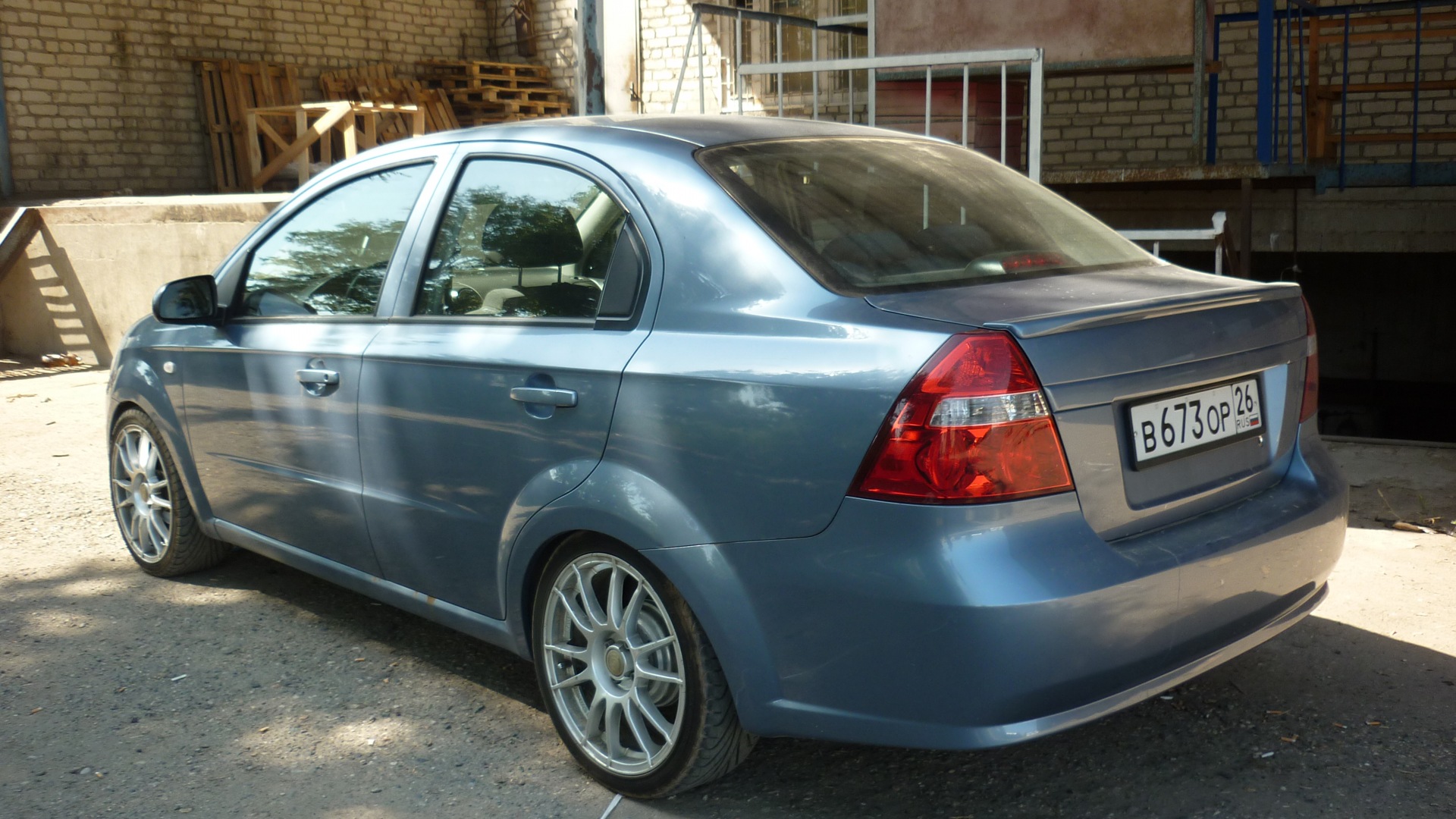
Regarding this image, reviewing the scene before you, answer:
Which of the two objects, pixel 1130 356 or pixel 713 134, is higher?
pixel 713 134

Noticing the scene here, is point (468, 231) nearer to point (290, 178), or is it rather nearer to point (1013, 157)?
point (1013, 157)

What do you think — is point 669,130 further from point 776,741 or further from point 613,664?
point 776,741

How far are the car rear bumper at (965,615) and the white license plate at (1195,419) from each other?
159 millimetres

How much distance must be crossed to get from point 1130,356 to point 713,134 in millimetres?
1119

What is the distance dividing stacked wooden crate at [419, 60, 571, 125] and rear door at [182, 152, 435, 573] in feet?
38.0

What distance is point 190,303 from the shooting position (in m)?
3.88

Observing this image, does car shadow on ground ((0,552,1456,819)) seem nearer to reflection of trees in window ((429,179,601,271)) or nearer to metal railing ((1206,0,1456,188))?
reflection of trees in window ((429,179,601,271))

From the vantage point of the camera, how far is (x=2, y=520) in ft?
18.0

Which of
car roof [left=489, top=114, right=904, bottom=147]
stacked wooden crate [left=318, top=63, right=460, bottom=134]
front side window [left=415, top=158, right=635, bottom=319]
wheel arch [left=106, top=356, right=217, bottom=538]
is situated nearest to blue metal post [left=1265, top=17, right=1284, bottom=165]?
car roof [left=489, top=114, right=904, bottom=147]

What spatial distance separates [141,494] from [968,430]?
11.2ft

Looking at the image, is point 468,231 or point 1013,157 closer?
point 468,231

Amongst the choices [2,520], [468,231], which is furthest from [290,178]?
[468,231]

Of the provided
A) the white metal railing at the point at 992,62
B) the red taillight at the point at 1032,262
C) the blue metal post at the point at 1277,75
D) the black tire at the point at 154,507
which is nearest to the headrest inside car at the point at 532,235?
the red taillight at the point at 1032,262

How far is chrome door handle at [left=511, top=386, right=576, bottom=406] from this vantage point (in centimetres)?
272
